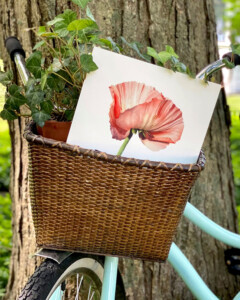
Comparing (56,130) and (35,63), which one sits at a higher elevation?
(35,63)

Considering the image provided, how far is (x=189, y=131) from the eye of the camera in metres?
1.46

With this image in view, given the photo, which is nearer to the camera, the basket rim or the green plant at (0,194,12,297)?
the basket rim

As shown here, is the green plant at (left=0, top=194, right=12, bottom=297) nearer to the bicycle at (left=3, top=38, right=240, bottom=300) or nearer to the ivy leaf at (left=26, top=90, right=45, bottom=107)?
the bicycle at (left=3, top=38, right=240, bottom=300)

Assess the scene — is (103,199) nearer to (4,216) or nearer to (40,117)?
(40,117)

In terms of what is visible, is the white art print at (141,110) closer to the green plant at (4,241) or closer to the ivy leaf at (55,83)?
the ivy leaf at (55,83)

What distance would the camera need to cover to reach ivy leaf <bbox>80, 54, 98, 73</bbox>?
1.33 m

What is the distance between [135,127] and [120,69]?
6.2 inches

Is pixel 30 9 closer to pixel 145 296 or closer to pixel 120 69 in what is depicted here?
pixel 120 69

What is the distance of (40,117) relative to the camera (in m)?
1.40

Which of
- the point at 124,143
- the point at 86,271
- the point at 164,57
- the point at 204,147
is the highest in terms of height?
the point at 204,147

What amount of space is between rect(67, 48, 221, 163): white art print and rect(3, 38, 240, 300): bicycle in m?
0.10

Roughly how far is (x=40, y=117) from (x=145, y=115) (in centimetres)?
27

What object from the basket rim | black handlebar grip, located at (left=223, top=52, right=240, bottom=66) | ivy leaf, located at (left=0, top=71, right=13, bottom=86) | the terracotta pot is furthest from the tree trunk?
the basket rim

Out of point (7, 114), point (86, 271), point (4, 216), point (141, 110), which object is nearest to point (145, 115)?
point (141, 110)
